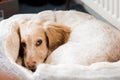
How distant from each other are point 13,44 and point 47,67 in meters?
0.21

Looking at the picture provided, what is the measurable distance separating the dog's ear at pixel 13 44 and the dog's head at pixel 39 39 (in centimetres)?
2

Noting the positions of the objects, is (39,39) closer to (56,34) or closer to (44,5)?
(56,34)

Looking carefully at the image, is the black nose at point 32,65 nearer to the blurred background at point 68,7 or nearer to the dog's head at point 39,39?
the dog's head at point 39,39

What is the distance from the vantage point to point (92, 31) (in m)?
1.11

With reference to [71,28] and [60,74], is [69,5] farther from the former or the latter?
[60,74]

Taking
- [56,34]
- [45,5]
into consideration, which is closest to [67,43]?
[56,34]

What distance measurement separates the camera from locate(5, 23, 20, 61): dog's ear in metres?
1.06

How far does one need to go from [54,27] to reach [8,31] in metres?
0.17

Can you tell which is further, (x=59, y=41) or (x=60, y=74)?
(x=59, y=41)

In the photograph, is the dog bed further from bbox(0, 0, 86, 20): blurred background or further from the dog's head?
bbox(0, 0, 86, 20): blurred background

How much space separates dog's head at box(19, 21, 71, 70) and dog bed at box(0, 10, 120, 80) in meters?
0.04

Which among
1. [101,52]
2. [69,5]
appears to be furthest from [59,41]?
[69,5]

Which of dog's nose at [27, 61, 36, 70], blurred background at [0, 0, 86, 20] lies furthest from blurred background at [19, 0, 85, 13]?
dog's nose at [27, 61, 36, 70]

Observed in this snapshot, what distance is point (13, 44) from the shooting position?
108cm
